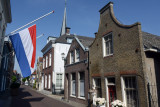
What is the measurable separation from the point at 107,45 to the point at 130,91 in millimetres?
3781

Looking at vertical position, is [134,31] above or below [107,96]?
above

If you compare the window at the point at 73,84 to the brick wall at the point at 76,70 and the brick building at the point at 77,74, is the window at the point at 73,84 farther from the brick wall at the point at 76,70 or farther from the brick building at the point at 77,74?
the brick wall at the point at 76,70

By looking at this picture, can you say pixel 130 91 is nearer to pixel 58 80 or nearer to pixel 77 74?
pixel 77 74

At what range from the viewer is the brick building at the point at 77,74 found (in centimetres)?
1285

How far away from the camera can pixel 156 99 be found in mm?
7465

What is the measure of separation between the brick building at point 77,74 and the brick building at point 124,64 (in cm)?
144

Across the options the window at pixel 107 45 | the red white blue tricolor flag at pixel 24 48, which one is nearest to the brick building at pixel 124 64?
the window at pixel 107 45

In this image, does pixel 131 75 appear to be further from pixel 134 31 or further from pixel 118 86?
pixel 134 31

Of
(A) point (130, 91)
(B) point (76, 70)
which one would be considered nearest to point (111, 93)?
(A) point (130, 91)

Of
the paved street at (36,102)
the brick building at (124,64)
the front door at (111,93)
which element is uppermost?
the brick building at (124,64)

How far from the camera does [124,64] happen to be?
8602 mm

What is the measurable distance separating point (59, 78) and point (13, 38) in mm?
16972

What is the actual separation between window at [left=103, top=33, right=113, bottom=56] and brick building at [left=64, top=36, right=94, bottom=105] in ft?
7.93

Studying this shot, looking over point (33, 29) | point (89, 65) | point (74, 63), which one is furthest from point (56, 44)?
point (33, 29)
